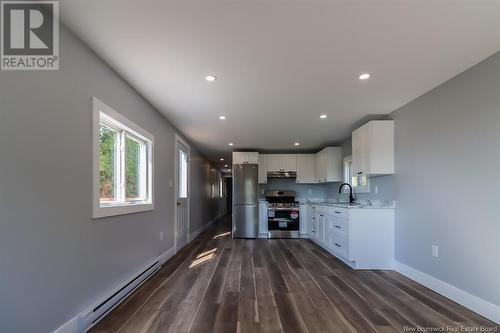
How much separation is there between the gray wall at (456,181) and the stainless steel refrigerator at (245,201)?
3594 millimetres

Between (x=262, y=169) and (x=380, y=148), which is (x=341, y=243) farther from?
(x=262, y=169)

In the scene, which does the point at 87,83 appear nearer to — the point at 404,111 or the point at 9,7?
the point at 9,7

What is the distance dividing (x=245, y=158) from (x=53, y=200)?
5342mm

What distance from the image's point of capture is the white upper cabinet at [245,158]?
6988 mm

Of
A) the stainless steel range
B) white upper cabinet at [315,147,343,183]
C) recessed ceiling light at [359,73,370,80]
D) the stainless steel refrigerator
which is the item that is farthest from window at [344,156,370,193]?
recessed ceiling light at [359,73,370,80]

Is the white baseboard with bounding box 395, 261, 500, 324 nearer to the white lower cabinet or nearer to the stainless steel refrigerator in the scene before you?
the white lower cabinet

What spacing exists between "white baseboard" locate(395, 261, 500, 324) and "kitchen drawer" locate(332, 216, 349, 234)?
2.88ft

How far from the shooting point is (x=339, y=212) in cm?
453

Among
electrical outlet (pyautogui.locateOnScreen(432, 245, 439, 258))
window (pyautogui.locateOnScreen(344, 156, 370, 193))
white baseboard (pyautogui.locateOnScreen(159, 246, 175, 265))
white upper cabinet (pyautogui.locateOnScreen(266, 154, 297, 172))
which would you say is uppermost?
white upper cabinet (pyautogui.locateOnScreen(266, 154, 297, 172))

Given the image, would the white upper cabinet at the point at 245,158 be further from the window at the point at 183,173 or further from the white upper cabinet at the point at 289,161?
the window at the point at 183,173

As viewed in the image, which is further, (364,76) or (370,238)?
(370,238)

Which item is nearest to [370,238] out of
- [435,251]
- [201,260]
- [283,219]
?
[435,251]

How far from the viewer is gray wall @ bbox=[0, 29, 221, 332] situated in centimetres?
151

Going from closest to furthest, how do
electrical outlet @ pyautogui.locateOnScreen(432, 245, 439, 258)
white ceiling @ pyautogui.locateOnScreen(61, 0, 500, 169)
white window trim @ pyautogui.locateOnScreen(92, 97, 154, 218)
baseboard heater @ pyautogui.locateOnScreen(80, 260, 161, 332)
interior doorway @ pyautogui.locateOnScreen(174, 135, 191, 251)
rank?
1. white ceiling @ pyautogui.locateOnScreen(61, 0, 500, 169)
2. baseboard heater @ pyautogui.locateOnScreen(80, 260, 161, 332)
3. white window trim @ pyautogui.locateOnScreen(92, 97, 154, 218)
4. electrical outlet @ pyautogui.locateOnScreen(432, 245, 439, 258)
5. interior doorway @ pyautogui.locateOnScreen(174, 135, 191, 251)
